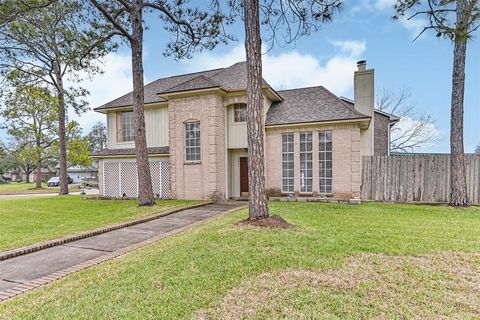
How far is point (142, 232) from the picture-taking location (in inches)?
277

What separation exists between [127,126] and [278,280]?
14459mm

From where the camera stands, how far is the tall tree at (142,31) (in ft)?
35.3

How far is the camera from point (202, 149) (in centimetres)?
1267

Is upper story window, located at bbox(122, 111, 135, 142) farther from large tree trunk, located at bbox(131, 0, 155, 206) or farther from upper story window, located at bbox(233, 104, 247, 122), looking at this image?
upper story window, located at bbox(233, 104, 247, 122)

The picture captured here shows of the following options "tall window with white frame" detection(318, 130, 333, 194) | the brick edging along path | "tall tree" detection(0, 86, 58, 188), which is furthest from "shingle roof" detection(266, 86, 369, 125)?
"tall tree" detection(0, 86, 58, 188)

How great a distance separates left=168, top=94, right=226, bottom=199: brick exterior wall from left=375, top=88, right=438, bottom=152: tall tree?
73.5ft

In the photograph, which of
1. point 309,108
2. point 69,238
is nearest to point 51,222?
point 69,238

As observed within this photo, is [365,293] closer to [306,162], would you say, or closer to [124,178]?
[306,162]

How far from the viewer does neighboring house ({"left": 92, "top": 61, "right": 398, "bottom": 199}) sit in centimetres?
1192

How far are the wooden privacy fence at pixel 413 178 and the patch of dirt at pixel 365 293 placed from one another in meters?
8.04

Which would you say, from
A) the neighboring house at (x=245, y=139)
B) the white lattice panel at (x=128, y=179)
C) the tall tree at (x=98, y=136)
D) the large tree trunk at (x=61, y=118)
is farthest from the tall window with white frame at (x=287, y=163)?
the tall tree at (x=98, y=136)

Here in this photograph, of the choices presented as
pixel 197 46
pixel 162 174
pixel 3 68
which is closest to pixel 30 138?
pixel 3 68

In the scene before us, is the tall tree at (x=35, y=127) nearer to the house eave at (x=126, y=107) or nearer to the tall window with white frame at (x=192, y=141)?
the house eave at (x=126, y=107)

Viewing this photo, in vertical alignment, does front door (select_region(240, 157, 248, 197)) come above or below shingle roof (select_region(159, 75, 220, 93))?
below
